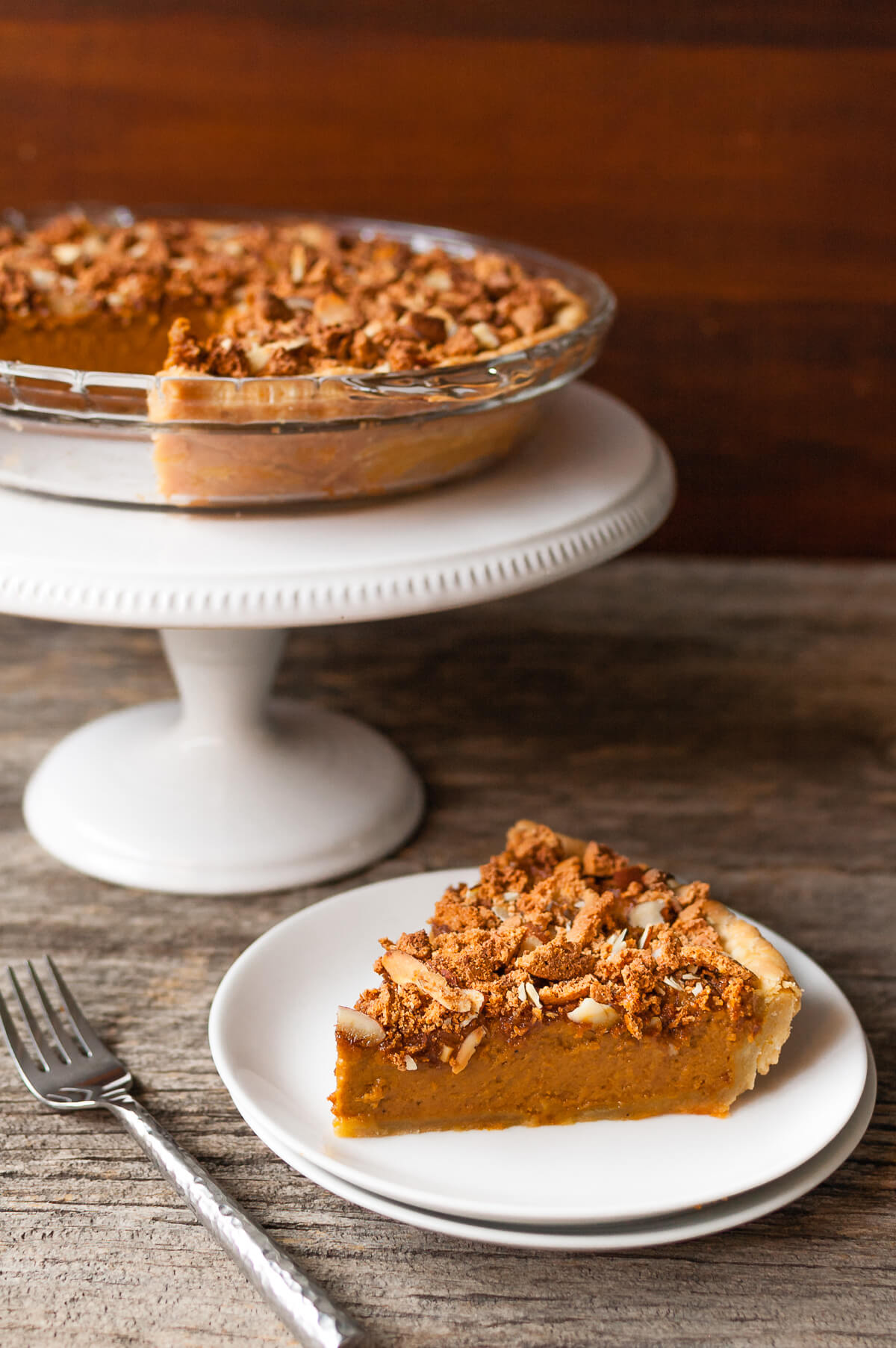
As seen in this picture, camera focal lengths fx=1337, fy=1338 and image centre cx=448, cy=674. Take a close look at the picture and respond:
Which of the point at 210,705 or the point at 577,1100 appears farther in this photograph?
the point at 210,705

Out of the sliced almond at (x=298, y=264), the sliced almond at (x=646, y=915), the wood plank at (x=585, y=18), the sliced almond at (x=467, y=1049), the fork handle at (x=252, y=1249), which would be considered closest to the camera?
the fork handle at (x=252, y=1249)

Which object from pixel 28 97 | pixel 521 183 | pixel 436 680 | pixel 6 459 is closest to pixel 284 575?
pixel 6 459

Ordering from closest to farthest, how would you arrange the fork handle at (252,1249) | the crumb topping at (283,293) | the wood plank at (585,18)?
the fork handle at (252,1249) → the crumb topping at (283,293) → the wood plank at (585,18)

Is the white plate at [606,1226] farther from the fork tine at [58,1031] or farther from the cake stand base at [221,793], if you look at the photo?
the cake stand base at [221,793]

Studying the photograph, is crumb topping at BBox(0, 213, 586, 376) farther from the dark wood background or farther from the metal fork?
the metal fork

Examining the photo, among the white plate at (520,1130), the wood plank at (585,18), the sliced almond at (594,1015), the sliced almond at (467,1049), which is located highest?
the wood plank at (585,18)

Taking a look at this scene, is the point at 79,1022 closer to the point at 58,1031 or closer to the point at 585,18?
the point at 58,1031

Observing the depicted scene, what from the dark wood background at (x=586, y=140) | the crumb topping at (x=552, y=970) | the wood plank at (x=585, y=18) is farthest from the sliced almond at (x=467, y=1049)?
the wood plank at (x=585, y=18)

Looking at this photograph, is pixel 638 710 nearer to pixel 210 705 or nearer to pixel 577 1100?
pixel 210 705

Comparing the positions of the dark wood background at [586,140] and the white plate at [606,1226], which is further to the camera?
the dark wood background at [586,140]
